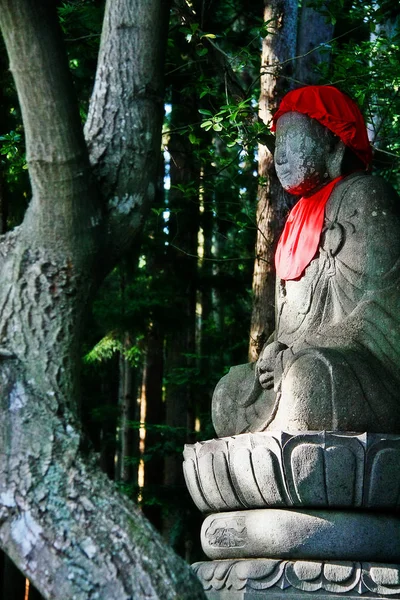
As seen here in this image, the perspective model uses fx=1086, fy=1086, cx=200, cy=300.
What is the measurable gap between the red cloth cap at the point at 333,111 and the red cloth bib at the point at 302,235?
0.85 feet

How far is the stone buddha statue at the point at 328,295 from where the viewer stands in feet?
17.8

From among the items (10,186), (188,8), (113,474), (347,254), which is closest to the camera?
(347,254)

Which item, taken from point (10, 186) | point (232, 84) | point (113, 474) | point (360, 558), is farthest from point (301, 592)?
point (113, 474)

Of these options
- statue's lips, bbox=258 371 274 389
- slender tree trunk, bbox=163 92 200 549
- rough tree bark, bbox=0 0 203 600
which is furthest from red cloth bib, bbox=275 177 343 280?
slender tree trunk, bbox=163 92 200 549

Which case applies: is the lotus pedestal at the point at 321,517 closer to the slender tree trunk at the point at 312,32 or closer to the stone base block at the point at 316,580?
the stone base block at the point at 316,580

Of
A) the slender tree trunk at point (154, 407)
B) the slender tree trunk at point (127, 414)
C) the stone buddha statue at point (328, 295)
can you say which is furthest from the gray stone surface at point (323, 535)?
the slender tree trunk at point (127, 414)

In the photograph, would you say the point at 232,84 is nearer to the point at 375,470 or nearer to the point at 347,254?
the point at 347,254

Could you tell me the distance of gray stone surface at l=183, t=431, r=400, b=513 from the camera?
5.20 m

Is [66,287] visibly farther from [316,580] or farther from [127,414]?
[127,414]

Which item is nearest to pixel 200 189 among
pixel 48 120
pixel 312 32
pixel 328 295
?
pixel 312 32

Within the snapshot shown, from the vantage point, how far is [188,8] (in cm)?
830

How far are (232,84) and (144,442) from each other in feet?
14.3

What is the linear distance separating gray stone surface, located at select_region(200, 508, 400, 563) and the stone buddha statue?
428 mm

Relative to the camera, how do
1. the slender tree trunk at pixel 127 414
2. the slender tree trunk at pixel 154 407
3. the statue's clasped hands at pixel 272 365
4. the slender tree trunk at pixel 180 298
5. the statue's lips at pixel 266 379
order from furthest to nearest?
1. the slender tree trunk at pixel 127 414
2. the slender tree trunk at pixel 154 407
3. the slender tree trunk at pixel 180 298
4. the statue's lips at pixel 266 379
5. the statue's clasped hands at pixel 272 365
